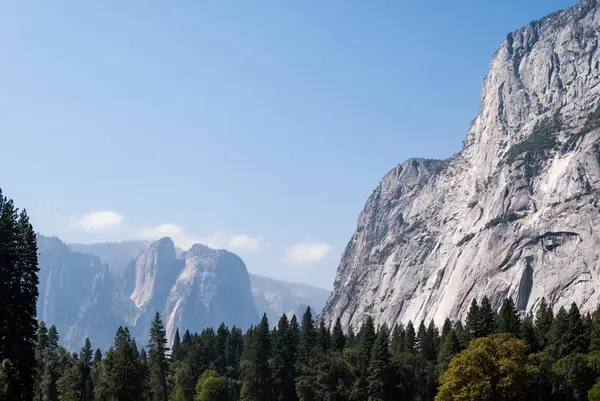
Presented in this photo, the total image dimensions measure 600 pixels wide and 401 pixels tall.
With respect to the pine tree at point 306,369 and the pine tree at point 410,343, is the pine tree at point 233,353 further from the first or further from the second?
the pine tree at point 410,343

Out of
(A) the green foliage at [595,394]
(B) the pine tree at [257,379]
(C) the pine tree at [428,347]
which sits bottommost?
(A) the green foliage at [595,394]

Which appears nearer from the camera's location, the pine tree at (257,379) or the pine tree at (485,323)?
the pine tree at (485,323)

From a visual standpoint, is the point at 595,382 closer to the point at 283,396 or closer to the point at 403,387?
the point at 403,387

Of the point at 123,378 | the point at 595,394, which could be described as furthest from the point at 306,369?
the point at 595,394

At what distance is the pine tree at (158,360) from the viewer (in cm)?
11506

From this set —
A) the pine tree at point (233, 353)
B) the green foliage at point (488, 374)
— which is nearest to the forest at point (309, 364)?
the green foliage at point (488, 374)

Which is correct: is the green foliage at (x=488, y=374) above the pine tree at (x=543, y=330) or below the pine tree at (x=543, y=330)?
below

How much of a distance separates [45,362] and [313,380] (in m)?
43.8

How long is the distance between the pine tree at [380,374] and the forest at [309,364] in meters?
0.16

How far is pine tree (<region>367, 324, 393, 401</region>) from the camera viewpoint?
356 feet

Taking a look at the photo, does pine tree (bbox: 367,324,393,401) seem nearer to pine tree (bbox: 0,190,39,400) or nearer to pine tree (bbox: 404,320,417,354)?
pine tree (bbox: 404,320,417,354)

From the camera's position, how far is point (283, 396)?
123 metres

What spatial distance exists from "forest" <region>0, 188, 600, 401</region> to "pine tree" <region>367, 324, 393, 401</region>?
16 centimetres

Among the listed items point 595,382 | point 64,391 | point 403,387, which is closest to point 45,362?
point 64,391
